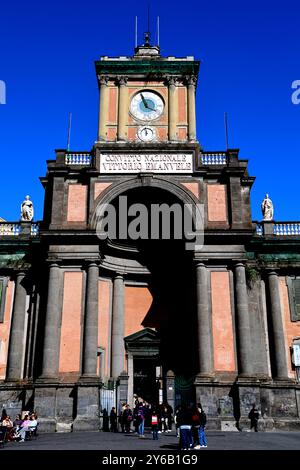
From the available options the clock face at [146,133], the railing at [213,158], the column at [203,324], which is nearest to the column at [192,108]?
the railing at [213,158]

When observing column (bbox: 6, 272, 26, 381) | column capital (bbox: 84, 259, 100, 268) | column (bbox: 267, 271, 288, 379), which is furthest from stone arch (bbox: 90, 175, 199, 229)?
column (bbox: 6, 272, 26, 381)

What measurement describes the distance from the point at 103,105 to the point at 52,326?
42.2ft

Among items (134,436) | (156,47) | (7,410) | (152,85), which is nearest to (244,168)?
(152,85)

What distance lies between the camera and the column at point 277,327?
2564 cm

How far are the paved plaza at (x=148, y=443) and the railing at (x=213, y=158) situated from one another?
13.9 meters

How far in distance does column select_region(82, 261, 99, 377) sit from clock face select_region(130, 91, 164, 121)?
9426 mm

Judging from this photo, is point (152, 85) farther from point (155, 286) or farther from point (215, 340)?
point (215, 340)

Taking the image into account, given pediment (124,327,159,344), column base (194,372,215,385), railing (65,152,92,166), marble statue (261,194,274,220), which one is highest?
railing (65,152,92,166)

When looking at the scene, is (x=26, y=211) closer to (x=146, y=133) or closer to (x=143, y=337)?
(x=146, y=133)

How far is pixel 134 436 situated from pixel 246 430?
210 inches

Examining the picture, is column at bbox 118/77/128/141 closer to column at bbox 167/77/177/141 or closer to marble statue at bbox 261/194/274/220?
column at bbox 167/77/177/141

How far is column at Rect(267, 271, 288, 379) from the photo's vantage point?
25.6 meters

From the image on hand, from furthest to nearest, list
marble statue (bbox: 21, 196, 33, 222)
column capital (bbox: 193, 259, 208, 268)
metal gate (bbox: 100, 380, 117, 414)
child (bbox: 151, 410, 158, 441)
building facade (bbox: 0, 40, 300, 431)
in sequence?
1. marble statue (bbox: 21, 196, 33, 222)
2. column capital (bbox: 193, 259, 208, 268)
3. building facade (bbox: 0, 40, 300, 431)
4. metal gate (bbox: 100, 380, 117, 414)
5. child (bbox: 151, 410, 158, 441)

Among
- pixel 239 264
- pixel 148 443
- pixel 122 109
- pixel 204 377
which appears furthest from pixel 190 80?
pixel 148 443
